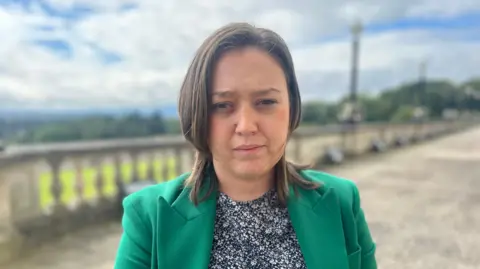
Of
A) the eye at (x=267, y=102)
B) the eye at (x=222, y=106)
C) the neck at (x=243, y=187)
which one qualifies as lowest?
the neck at (x=243, y=187)

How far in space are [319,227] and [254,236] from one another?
149 millimetres

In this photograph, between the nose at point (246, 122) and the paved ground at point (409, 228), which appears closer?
the nose at point (246, 122)

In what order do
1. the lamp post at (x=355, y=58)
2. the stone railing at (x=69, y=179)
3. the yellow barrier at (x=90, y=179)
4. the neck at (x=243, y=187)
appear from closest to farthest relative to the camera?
the neck at (x=243, y=187) → the stone railing at (x=69, y=179) → the yellow barrier at (x=90, y=179) → the lamp post at (x=355, y=58)

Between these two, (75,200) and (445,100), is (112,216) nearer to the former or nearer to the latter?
(75,200)

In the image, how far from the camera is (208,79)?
0.91m

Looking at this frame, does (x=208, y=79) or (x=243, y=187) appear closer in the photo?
(x=208, y=79)

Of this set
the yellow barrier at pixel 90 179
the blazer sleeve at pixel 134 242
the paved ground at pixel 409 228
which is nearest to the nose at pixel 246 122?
the blazer sleeve at pixel 134 242

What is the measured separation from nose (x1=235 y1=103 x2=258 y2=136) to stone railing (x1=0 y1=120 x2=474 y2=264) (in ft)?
8.04

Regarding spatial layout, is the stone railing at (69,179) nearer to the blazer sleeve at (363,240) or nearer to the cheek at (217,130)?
the blazer sleeve at (363,240)

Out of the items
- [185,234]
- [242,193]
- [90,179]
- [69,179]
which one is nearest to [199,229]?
[185,234]

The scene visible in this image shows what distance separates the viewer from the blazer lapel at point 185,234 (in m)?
0.95

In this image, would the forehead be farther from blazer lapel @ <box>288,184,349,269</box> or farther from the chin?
blazer lapel @ <box>288,184,349,269</box>

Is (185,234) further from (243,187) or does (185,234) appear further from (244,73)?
(244,73)

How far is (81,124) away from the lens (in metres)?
4.36
